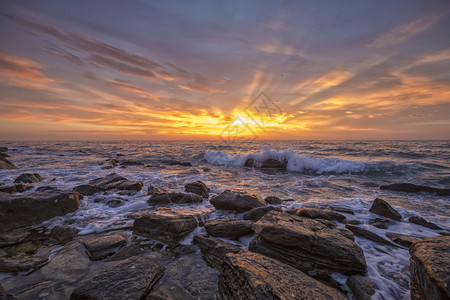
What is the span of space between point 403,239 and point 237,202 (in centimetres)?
411

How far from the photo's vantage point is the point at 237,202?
6129 mm

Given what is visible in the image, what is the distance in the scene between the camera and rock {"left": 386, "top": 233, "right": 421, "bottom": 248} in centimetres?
415

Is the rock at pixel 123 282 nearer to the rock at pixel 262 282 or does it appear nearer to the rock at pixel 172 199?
the rock at pixel 262 282

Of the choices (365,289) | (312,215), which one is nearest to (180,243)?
(365,289)

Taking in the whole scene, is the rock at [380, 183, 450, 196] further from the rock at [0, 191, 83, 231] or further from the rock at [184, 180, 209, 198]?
the rock at [0, 191, 83, 231]

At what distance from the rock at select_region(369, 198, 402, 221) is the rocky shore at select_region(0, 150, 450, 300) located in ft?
0.15

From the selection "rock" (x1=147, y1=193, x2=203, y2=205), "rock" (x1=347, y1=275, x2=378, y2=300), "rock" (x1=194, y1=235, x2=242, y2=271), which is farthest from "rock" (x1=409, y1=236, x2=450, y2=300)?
"rock" (x1=147, y1=193, x2=203, y2=205)

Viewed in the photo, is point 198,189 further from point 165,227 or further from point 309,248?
point 309,248

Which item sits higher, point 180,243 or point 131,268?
point 131,268

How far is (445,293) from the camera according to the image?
1772 millimetres

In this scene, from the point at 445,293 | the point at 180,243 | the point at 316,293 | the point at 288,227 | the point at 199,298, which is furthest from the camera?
the point at 180,243

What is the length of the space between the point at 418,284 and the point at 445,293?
63 cm

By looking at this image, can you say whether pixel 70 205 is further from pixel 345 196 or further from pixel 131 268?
pixel 345 196

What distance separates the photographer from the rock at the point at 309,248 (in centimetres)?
316
